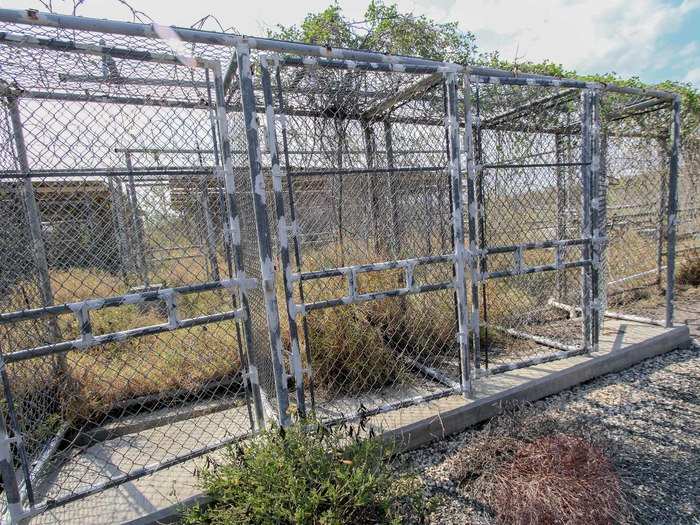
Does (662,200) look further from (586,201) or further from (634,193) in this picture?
(586,201)

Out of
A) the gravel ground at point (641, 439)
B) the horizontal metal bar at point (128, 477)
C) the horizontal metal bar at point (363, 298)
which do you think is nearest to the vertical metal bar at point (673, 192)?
the gravel ground at point (641, 439)

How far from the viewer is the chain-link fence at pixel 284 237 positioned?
7.30 feet

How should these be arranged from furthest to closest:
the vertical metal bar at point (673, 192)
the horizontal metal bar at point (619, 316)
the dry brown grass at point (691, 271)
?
the dry brown grass at point (691, 271)
the horizontal metal bar at point (619, 316)
the vertical metal bar at point (673, 192)

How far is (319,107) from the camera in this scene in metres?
3.45

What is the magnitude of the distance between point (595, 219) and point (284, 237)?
9.41 ft

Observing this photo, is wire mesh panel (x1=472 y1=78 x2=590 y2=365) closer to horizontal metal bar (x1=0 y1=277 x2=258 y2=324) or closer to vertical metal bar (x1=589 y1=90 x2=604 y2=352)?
vertical metal bar (x1=589 y1=90 x2=604 y2=352)

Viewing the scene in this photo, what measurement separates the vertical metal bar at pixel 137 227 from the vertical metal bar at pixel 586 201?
4.04 m

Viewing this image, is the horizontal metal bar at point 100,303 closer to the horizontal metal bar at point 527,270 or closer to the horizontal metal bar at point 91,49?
the horizontal metal bar at point 91,49

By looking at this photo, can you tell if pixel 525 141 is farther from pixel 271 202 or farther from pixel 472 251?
pixel 271 202

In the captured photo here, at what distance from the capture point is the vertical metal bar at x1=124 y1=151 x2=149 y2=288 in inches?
150

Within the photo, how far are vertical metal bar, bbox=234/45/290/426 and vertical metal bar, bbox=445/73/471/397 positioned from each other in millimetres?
1377

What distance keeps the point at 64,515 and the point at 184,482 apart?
63 cm

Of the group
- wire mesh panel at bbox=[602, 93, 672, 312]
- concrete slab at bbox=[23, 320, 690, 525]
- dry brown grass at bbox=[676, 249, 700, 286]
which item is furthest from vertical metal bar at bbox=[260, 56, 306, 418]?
dry brown grass at bbox=[676, 249, 700, 286]

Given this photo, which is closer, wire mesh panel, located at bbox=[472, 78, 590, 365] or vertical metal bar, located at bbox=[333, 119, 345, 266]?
wire mesh panel, located at bbox=[472, 78, 590, 365]
